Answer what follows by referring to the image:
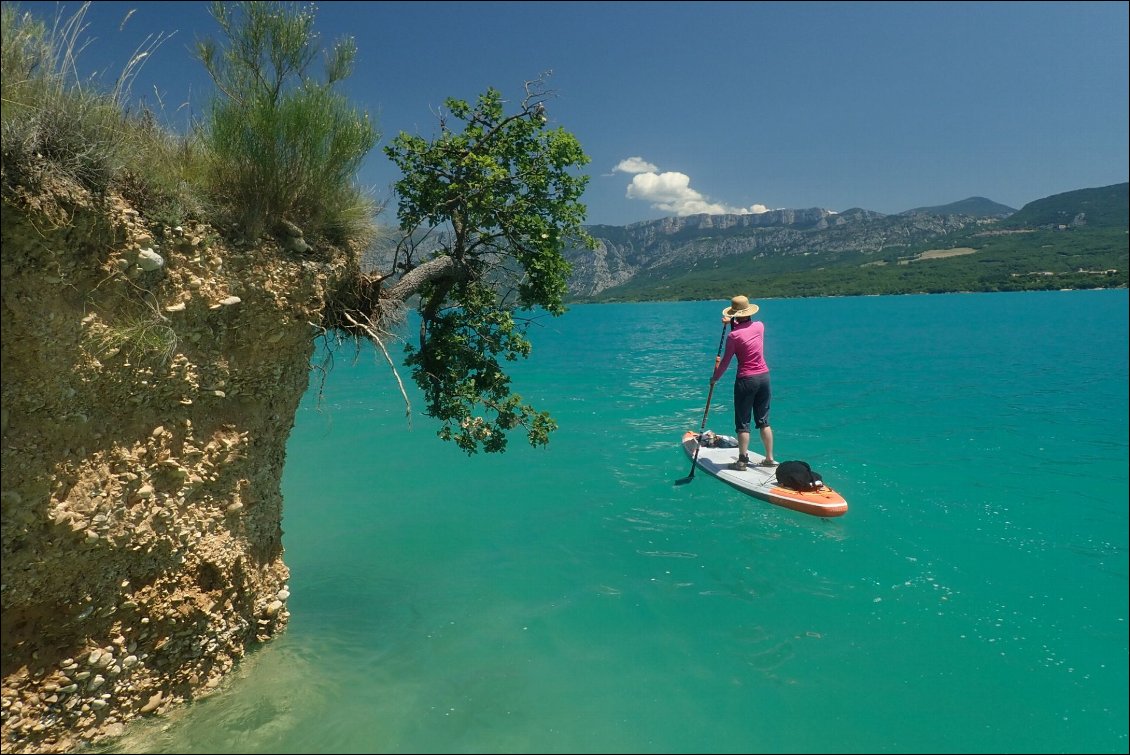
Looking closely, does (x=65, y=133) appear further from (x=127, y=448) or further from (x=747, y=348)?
(x=747, y=348)

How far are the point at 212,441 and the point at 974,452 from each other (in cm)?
2006

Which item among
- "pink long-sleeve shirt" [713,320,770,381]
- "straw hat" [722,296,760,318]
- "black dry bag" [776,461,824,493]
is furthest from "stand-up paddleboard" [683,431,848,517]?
"straw hat" [722,296,760,318]

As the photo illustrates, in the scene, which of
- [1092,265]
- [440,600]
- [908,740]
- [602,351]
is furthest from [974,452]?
[1092,265]

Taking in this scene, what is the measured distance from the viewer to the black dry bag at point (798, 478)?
12789mm

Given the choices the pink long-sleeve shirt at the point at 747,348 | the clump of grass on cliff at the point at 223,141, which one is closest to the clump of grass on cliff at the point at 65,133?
the clump of grass on cliff at the point at 223,141

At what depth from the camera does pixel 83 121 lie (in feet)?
17.1

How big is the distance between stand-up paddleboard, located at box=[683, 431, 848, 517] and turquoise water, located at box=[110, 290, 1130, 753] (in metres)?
0.42

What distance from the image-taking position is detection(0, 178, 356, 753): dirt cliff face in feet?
16.5

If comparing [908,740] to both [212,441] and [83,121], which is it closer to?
[212,441]

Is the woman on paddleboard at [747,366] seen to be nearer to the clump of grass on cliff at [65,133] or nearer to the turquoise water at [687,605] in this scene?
the turquoise water at [687,605]

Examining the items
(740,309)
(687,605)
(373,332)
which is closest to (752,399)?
(740,309)

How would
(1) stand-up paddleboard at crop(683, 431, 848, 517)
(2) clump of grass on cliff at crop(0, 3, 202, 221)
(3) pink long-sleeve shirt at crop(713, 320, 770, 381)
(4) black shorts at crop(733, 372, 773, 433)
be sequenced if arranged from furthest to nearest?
(4) black shorts at crop(733, 372, 773, 433), (3) pink long-sleeve shirt at crop(713, 320, 770, 381), (1) stand-up paddleboard at crop(683, 431, 848, 517), (2) clump of grass on cliff at crop(0, 3, 202, 221)

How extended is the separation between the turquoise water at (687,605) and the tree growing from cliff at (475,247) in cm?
168

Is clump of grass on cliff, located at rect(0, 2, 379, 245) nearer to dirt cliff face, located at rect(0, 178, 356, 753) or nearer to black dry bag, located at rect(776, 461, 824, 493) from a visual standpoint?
dirt cliff face, located at rect(0, 178, 356, 753)
